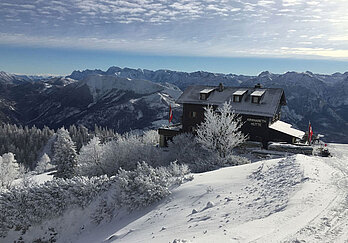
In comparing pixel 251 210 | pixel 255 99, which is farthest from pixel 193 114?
pixel 251 210

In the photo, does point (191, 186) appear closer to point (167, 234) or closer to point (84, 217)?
point (167, 234)

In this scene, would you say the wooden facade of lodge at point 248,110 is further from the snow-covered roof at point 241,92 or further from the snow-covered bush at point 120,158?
the snow-covered bush at point 120,158

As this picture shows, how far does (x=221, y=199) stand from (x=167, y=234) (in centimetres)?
454

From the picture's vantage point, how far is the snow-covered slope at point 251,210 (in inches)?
390

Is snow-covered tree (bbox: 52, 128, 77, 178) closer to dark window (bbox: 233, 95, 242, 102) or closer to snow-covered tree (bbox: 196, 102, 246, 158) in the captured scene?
snow-covered tree (bbox: 196, 102, 246, 158)

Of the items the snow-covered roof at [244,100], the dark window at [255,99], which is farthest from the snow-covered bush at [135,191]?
the dark window at [255,99]

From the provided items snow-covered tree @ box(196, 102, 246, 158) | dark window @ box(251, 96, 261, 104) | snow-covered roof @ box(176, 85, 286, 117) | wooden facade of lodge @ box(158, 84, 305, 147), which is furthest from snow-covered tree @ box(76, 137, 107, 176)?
dark window @ box(251, 96, 261, 104)

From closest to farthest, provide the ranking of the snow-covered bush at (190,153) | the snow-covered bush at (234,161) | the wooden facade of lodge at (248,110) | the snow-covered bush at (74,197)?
the snow-covered bush at (74,197) → the snow-covered bush at (234,161) → the snow-covered bush at (190,153) → the wooden facade of lodge at (248,110)

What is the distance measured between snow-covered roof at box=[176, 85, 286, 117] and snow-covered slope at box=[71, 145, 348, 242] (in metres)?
14.3

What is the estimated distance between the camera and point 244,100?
3647 centimetres

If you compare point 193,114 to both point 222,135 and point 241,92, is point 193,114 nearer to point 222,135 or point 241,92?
point 241,92

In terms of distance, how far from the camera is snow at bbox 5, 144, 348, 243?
9.95 m

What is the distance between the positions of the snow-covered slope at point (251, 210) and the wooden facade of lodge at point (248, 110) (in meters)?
13.4

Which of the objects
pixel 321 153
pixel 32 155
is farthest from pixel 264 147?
pixel 32 155
